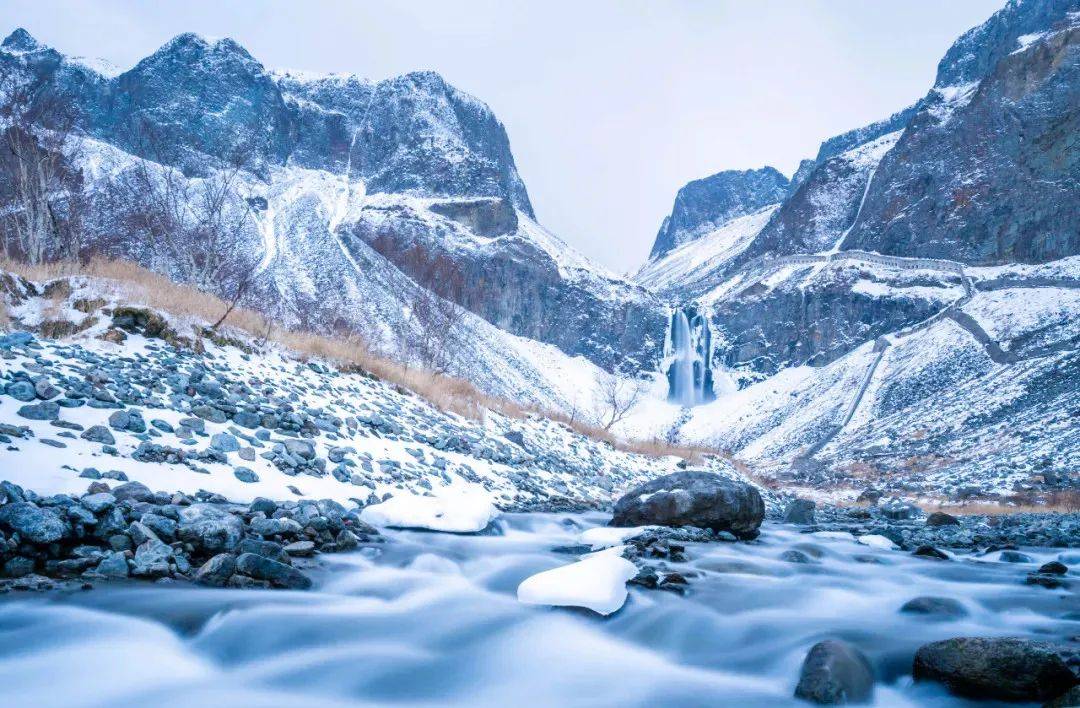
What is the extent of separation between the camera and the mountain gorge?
33875 mm

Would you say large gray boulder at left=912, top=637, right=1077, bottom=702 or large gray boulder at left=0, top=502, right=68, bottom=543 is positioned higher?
large gray boulder at left=0, top=502, right=68, bottom=543

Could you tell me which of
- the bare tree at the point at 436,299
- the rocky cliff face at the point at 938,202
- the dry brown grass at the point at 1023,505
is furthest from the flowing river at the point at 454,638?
the rocky cliff face at the point at 938,202

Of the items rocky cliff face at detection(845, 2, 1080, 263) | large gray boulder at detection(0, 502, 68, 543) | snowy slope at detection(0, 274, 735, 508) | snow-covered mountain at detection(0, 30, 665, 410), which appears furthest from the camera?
rocky cliff face at detection(845, 2, 1080, 263)

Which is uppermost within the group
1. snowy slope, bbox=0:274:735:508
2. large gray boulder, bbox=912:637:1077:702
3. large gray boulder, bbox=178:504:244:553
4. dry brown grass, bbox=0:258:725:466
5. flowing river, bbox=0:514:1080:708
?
dry brown grass, bbox=0:258:725:466

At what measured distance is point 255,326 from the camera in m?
12.2

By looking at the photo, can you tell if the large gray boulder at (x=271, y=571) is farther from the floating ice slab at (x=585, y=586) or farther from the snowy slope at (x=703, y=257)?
the snowy slope at (x=703, y=257)

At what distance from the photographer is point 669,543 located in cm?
748

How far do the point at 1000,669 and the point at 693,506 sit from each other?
5.92 metres

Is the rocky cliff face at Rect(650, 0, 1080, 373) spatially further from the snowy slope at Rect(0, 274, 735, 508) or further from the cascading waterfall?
the snowy slope at Rect(0, 274, 735, 508)

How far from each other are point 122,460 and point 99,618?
2709 mm

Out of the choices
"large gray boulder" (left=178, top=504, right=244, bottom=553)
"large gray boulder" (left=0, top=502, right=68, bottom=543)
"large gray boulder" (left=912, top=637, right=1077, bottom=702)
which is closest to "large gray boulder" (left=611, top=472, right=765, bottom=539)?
"large gray boulder" (left=912, top=637, right=1077, bottom=702)

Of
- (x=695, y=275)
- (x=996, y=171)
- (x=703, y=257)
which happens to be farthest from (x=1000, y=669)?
(x=703, y=257)

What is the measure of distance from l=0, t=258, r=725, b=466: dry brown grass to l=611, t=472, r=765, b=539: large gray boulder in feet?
19.4

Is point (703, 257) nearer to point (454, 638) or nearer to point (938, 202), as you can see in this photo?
point (938, 202)
